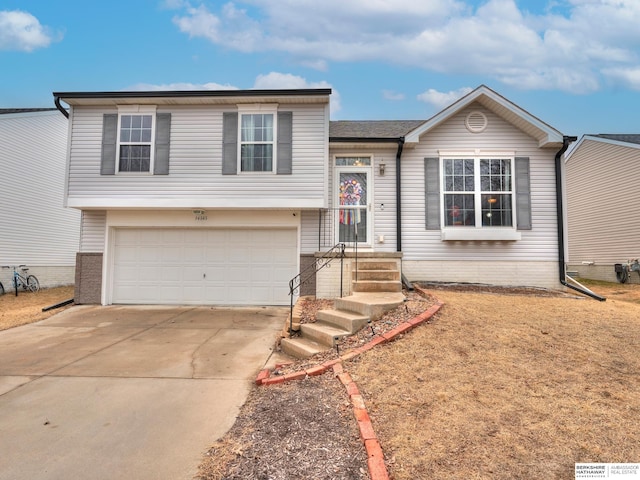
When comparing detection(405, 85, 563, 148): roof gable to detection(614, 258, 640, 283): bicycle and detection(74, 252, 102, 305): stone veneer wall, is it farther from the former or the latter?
detection(74, 252, 102, 305): stone veneer wall

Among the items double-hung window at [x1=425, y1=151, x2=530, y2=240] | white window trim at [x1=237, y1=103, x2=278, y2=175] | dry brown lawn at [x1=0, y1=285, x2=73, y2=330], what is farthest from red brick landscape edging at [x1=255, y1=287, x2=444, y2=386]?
dry brown lawn at [x1=0, y1=285, x2=73, y2=330]

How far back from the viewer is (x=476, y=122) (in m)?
9.55

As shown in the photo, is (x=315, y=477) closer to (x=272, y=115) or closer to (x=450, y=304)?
(x=450, y=304)

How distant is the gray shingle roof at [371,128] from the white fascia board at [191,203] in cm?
207

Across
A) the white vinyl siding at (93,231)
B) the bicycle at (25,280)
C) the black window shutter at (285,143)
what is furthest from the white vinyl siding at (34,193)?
the black window shutter at (285,143)

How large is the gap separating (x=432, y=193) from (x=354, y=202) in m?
2.13

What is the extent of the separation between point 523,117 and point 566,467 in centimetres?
900

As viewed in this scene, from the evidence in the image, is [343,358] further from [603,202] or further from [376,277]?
[603,202]

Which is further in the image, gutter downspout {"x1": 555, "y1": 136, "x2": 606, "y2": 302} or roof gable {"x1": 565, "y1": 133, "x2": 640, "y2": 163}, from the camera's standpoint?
roof gable {"x1": 565, "y1": 133, "x2": 640, "y2": 163}

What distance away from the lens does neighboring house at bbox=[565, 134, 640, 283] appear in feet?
44.4

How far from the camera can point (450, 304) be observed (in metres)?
6.36

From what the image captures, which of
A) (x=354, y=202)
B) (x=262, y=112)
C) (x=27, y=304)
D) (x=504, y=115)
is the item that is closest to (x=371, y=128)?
(x=354, y=202)

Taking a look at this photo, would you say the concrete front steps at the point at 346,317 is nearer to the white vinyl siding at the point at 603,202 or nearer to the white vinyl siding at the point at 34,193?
the white vinyl siding at the point at 34,193

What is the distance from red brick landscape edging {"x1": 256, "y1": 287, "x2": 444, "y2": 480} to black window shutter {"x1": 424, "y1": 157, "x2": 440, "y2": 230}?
3456mm
